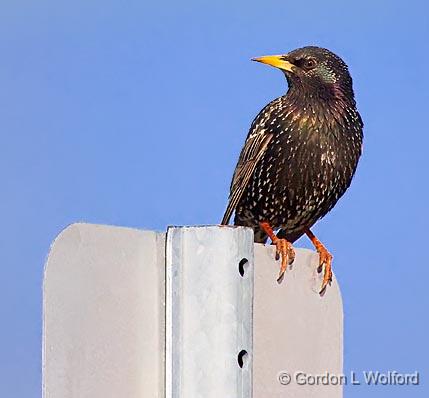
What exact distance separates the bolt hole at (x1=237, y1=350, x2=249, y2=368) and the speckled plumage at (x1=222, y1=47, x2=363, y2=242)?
3.40 m

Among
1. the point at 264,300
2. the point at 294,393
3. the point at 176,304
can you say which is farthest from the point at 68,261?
the point at 294,393

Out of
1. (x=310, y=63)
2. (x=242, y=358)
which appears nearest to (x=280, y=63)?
(x=310, y=63)

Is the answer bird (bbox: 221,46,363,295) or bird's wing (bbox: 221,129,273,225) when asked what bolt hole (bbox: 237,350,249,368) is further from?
bird's wing (bbox: 221,129,273,225)

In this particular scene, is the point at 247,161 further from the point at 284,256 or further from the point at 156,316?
the point at 156,316

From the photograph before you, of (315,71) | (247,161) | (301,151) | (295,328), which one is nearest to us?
(295,328)

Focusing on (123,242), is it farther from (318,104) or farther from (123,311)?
(318,104)

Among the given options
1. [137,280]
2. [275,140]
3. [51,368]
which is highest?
[275,140]

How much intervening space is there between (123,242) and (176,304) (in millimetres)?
181

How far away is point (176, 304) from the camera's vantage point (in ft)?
6.79

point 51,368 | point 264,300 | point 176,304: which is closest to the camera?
point 51,368

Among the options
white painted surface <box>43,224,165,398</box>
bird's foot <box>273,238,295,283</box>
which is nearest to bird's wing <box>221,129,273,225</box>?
bird's foot <box>273,238,295,283</box>

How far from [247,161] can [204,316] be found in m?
3.67

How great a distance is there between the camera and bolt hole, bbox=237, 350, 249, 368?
2131 mm

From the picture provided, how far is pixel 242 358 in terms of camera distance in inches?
84.8
